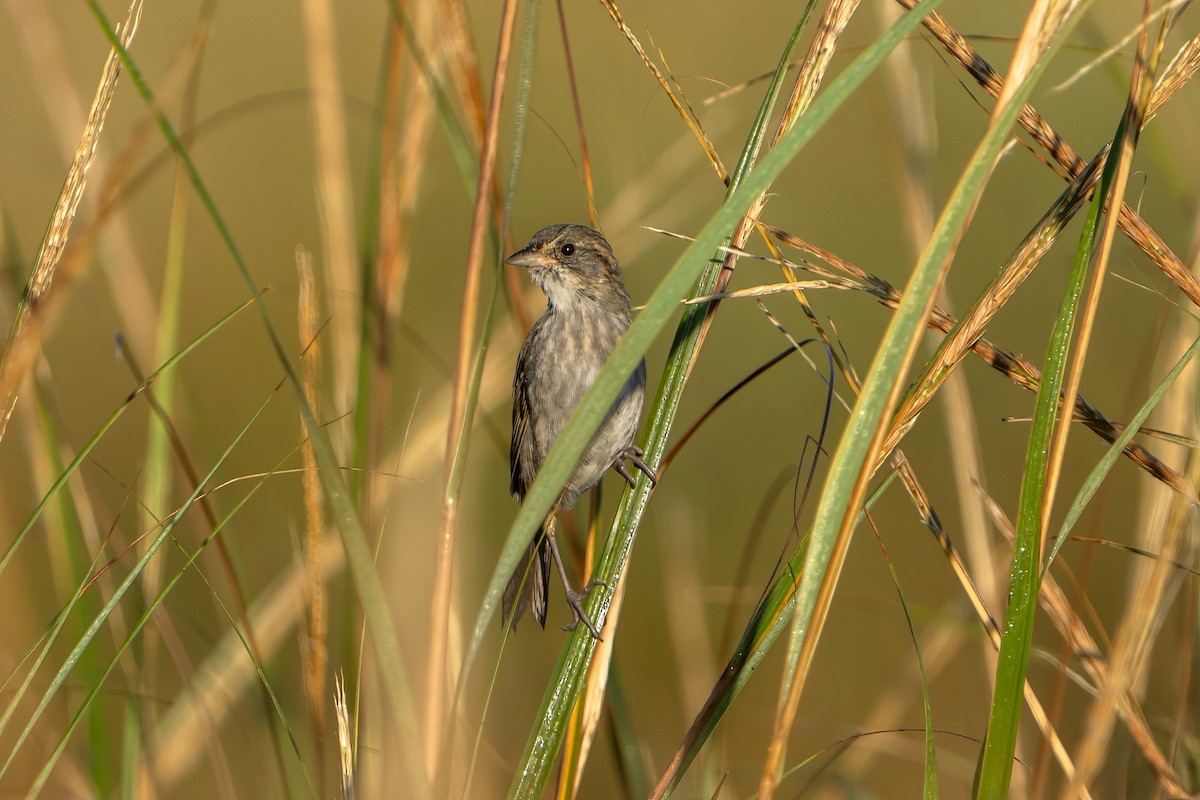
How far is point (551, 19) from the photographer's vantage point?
6.16 meters

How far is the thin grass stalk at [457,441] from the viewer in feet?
4.55

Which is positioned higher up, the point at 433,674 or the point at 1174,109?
the point at 1174,109

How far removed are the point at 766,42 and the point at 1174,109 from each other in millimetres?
3672

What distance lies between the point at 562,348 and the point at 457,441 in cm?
189

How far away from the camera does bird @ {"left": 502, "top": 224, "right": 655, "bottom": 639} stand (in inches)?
126

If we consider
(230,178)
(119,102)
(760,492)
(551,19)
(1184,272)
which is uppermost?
(551,19)

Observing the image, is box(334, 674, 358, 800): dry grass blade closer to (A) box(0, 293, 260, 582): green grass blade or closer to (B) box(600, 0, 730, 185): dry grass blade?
(A) box(0, 293, 260, 582): green grass blade

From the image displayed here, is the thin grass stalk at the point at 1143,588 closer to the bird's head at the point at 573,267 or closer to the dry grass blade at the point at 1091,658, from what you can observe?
the dry grass blade at the point at 1091,658

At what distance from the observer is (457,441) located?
141cm

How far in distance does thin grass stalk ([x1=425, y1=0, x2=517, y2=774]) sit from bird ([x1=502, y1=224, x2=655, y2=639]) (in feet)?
5.38

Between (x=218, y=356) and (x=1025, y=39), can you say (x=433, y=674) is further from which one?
(x=218, y=356)

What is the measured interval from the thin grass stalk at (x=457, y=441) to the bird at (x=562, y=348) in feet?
5.38

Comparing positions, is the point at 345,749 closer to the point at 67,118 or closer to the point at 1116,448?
the point at 1116,448

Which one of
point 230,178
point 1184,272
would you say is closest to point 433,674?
point 1184,272
